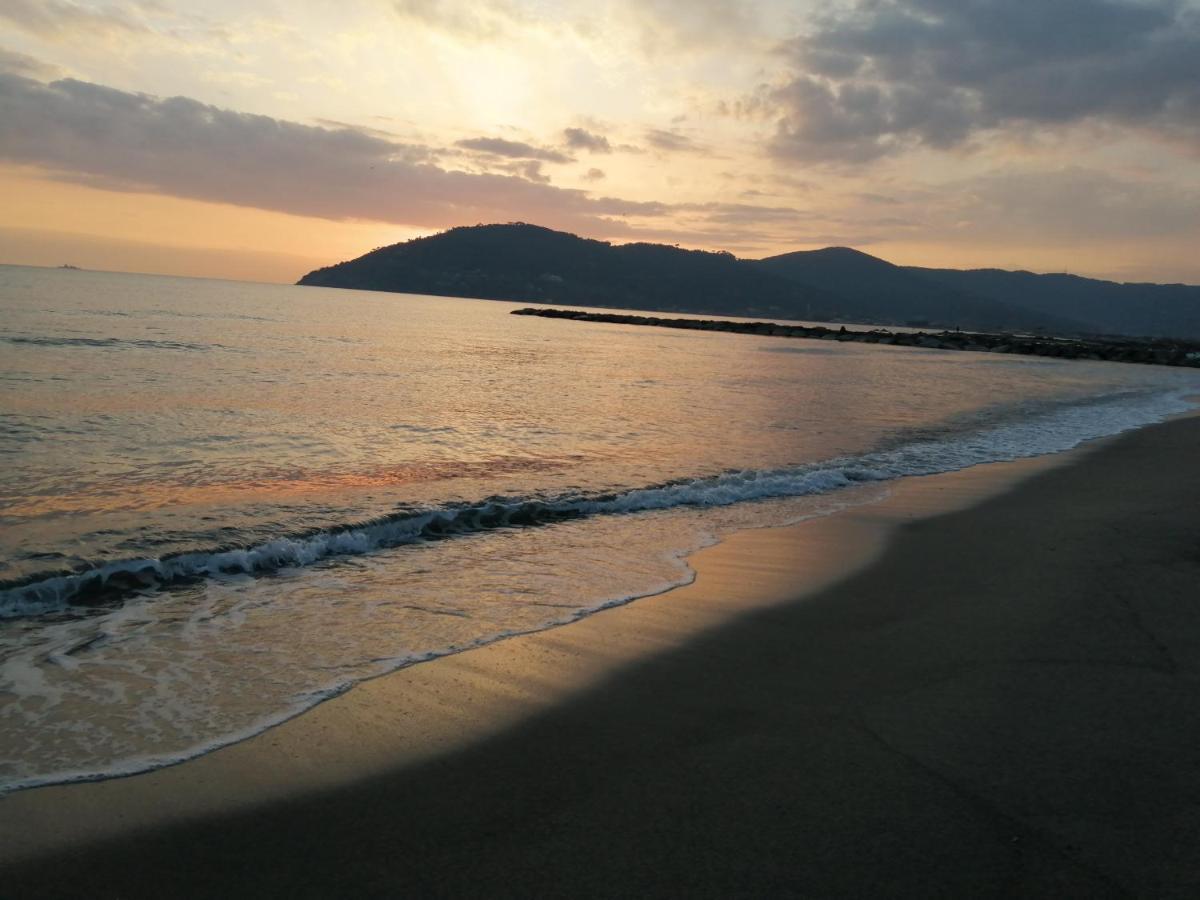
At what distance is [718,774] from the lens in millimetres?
4266

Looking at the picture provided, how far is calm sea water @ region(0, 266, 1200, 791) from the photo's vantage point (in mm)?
5609

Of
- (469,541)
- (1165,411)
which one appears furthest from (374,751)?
(1165,411)

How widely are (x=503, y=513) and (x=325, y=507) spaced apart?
243 cm

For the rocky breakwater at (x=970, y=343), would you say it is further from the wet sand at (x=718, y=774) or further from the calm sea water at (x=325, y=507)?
the wet sand at (x=718, y=774)

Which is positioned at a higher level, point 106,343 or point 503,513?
point 106,343

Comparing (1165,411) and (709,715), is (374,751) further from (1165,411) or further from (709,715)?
(1165,411)

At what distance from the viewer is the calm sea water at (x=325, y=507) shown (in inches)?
221

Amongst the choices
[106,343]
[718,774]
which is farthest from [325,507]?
[106,343]

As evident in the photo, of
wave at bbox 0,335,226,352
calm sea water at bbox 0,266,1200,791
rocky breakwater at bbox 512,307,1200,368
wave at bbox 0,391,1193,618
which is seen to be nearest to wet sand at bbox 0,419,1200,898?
calm sea water at bbox 0,266,1200,791

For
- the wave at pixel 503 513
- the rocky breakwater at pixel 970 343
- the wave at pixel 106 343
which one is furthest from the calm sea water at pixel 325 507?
the rocky breakwater at pixel 970 343

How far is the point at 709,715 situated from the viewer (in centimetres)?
507

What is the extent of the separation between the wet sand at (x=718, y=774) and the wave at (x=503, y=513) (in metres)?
3.57

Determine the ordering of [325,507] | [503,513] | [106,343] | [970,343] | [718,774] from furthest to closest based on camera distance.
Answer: [970,343], [106,343], [503,513], [325,507], [718,774]

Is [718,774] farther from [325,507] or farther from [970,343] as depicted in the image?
[970,343]
